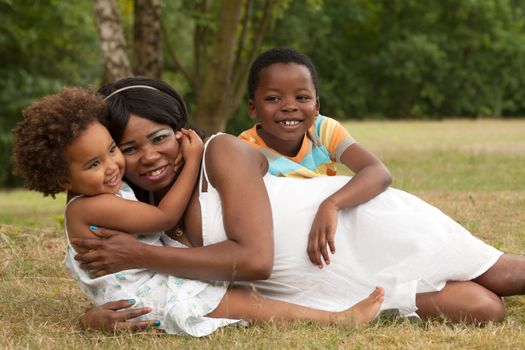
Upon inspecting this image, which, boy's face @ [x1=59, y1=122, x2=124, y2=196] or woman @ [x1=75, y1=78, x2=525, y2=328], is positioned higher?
boy's face @ [x1=59, y1=122, x2=124, y2=196]

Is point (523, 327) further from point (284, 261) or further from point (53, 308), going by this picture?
point (53, 308)

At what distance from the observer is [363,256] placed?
4012 millimetres

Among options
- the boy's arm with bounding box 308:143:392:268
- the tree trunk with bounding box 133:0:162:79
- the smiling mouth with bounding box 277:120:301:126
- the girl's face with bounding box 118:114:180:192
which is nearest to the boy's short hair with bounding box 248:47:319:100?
the smiling mouth with bounding box 277:120:301:126

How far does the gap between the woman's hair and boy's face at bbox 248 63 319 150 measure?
88 cm

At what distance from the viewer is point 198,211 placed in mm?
3928

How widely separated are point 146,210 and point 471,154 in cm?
1049

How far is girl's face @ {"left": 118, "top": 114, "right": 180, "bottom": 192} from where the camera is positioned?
12.6 feet

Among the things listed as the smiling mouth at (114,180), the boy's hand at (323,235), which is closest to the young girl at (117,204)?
the smiling mouth at (114,180)

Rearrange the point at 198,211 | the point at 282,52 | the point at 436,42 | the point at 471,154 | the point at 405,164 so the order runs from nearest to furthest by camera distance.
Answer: the point at 198,211, the point at 282,52, the point at 405,164, the point at 471,154, the point at 436,42

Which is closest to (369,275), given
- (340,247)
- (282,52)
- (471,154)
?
(340,247)

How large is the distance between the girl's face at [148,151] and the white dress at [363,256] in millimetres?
217

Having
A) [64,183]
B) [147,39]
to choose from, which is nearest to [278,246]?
[64,183]

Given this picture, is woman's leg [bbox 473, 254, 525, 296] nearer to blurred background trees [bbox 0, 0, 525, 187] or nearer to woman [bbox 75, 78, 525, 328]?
woman [bbox 75, 78, 525, 328]

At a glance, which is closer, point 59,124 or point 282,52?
point 59,124
